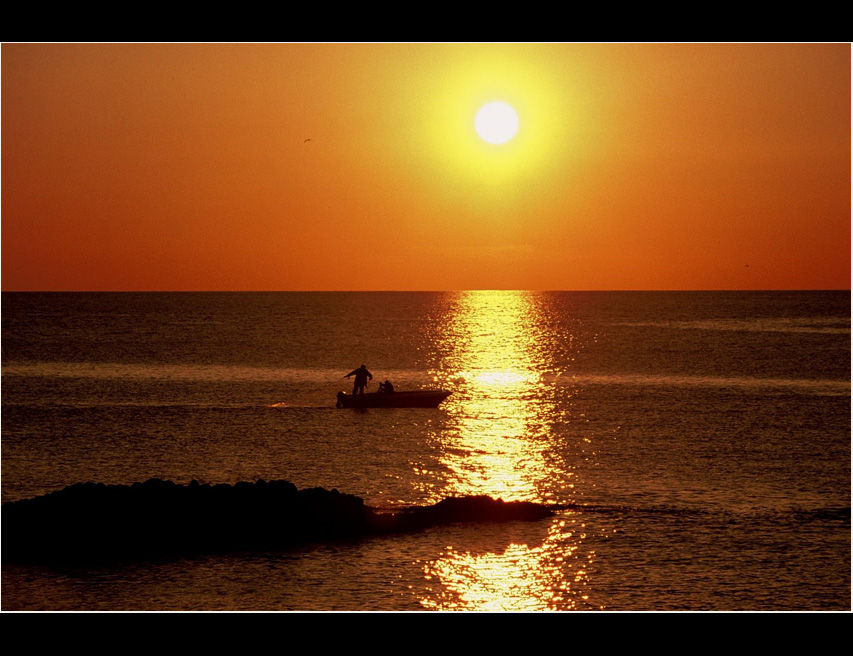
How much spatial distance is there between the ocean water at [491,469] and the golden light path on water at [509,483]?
85 millimetres

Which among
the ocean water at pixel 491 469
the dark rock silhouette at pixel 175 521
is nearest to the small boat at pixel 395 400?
the ocean water at pixel 491 469

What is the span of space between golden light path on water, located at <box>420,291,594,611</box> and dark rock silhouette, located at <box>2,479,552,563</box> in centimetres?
344

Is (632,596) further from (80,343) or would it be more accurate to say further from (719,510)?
(80,343)

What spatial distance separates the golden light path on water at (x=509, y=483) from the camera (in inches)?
851

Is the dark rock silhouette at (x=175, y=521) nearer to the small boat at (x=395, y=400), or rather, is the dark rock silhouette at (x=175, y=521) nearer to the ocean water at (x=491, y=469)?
the ocean water at (x=491, y=469)

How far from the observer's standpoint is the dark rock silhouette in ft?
78.4

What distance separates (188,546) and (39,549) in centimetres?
358

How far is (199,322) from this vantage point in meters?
186

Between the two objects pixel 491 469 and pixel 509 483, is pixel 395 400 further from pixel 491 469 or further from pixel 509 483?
pixel 509 483

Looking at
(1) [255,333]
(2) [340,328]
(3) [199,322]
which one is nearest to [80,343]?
(1) [255,333]

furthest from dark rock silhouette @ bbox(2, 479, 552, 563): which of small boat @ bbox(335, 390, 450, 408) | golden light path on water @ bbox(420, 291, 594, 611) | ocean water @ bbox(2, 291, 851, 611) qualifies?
small boat @ bbox(335, 390, 450, 408)

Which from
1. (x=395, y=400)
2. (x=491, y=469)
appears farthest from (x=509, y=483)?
(x=395, y=400)

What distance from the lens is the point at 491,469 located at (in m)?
35.8

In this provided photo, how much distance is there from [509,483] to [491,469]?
8.54ft
